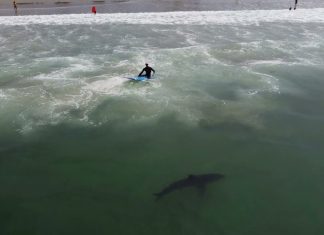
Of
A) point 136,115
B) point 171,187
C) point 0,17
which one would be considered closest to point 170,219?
point 171,187

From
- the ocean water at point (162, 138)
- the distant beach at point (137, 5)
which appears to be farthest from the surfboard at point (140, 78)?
the distant beach at point (137, 5)

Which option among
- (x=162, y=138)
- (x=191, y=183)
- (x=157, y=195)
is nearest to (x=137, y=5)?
(x=162, y=138)

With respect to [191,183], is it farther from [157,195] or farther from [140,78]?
[140,78]

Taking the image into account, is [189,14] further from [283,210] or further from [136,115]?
[283,210]

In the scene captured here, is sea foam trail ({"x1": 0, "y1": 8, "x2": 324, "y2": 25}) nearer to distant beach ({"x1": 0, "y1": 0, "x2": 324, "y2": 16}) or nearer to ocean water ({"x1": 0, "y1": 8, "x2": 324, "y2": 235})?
distant beach ({"x1": 0, "y1": 0, "x2": 324, "y2": 16})

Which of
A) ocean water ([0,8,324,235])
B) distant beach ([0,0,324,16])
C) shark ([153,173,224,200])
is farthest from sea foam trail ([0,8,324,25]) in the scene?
shark ([153,173,224,200])
